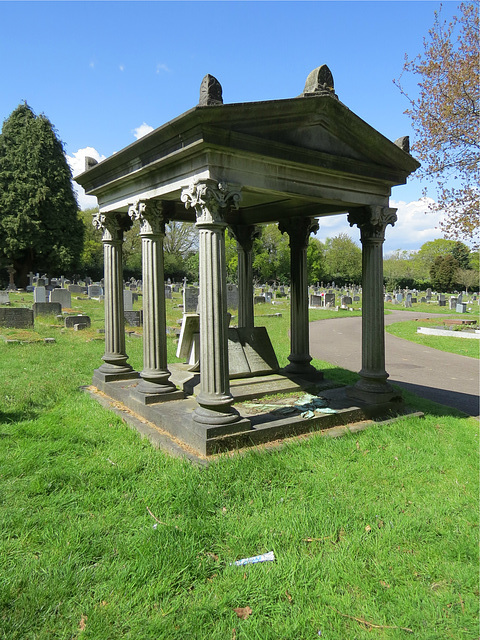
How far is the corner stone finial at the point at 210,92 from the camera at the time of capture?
450 centimetres

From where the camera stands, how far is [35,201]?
124 feet

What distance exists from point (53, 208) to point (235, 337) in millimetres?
37132

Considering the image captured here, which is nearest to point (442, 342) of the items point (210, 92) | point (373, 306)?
point (373, 306)

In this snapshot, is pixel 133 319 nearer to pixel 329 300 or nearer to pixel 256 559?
pixel 256 559

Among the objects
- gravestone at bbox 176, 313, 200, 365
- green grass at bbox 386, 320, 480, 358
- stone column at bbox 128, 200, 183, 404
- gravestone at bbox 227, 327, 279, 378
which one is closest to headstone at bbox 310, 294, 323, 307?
green grass at bbox 386, 320, 480, 358

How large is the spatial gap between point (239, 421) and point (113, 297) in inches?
148

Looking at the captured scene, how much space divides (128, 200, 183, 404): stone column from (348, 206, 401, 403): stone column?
2.87m

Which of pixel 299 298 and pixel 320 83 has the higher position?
pixel 320 83

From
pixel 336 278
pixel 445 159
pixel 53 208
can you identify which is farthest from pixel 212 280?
pixel 336 278

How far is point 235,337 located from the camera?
24.5 feet

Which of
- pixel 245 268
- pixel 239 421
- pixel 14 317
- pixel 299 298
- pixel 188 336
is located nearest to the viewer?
pixel 239 421

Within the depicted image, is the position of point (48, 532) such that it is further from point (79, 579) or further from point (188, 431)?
point (188, 431)

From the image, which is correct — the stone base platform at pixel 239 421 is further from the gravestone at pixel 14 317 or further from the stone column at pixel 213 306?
the gravestone at pixel 14 317

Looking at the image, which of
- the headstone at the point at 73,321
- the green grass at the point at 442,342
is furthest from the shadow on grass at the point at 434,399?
the headstone at the point at 73,321
